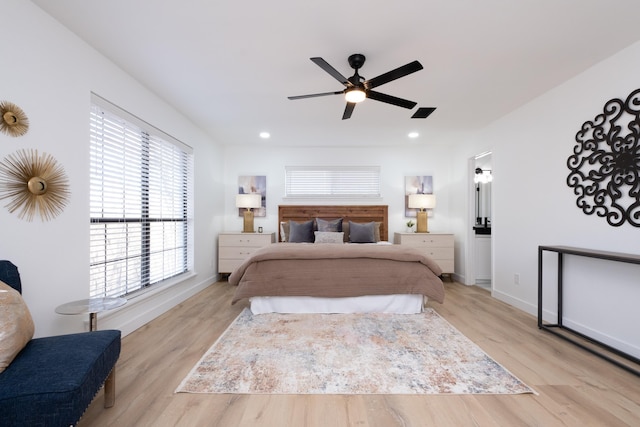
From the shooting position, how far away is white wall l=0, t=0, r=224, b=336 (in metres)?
1.74

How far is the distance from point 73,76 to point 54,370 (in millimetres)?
2077

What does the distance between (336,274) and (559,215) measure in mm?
2330

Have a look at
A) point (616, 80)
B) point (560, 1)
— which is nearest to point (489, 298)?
point (616, 80)

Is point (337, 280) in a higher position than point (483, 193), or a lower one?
lower

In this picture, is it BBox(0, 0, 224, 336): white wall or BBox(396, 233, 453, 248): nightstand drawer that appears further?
A: BBox(396, 233, 453, 248): nightstand drawer

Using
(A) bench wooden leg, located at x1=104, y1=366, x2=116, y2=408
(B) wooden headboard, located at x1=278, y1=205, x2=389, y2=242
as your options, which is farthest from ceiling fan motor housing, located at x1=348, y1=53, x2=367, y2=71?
(B) wooden headboard, located at x1=278, y1=205, x2=389, y2=242

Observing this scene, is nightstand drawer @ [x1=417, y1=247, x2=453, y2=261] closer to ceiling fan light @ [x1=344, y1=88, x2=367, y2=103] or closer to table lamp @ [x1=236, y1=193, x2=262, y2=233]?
table lamp @ [x1=236, y1=193, x2=262, y2=233]

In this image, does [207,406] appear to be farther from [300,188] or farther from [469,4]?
[300,188]

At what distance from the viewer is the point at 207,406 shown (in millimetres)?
1626

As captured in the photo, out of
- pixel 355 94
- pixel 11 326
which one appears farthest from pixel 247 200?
pixel 11 326

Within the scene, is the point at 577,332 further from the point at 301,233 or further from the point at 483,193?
the point at 301,233

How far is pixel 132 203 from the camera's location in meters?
2.87

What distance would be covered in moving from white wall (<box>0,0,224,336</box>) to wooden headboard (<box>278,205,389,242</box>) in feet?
9.48

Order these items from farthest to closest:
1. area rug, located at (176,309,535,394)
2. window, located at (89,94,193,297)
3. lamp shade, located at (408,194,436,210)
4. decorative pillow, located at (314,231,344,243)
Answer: lamp shade, located at (408,194,436,210)
decorative pillow, located at (314,231,344,243)
window, located at (89,94,193,297)
area rug, located at (176,309,535,394)
